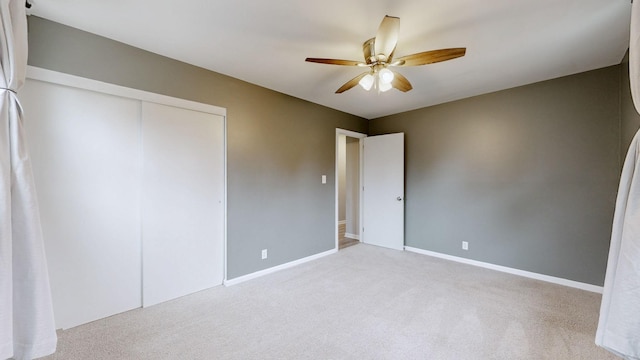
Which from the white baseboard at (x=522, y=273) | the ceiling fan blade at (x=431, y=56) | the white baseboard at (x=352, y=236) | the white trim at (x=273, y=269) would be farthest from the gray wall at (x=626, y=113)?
the white baseboard at (x=352, y=236)

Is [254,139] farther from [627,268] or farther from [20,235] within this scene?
[627,268]

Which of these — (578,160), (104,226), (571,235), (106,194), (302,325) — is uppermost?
(578,160)

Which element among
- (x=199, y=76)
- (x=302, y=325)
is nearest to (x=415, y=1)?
(x=199, y=76)

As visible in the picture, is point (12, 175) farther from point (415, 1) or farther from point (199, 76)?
point (415, 1)

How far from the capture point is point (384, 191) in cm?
449

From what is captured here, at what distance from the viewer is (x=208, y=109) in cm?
277

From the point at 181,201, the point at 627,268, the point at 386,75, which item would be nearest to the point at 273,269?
the point at 181,201

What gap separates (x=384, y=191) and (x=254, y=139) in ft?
8.14

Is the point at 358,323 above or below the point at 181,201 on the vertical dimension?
below

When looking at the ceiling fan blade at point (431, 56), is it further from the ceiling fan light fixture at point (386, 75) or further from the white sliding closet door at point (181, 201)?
the white sliding closet door at point (181, 201)

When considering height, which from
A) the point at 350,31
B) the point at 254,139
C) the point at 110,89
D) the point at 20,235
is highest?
the point at 350,31

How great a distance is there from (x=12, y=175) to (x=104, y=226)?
137cm

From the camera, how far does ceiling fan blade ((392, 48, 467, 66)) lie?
175 cm

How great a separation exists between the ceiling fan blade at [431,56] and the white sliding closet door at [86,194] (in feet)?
7.96
